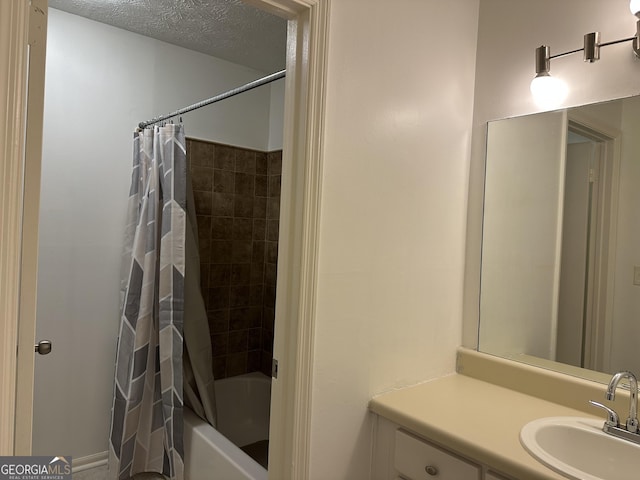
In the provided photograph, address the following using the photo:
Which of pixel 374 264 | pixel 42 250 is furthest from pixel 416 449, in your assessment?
pixel 42 250

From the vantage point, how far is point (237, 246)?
3.00 m

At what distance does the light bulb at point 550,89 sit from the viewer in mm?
1608

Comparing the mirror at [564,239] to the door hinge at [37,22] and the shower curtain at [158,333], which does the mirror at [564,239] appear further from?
the door hinge at [37,22]

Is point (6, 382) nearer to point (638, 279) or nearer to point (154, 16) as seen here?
point (638, 279)

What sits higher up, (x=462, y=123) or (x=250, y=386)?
(x=462, y=123)

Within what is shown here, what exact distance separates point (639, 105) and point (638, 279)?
22.1 inches

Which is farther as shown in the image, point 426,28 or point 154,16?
point 154,16

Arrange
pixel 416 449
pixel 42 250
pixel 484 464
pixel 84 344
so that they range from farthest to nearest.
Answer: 1. pixel 84 344
2. pixel 42 250
3. pixel 416 449
4. pixel 484 464

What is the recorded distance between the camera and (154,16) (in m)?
2.27

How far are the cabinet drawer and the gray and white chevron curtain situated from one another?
1.13 metres

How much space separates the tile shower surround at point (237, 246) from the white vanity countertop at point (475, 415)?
1633mm

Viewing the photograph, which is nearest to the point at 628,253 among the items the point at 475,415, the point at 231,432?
the point at 475,415

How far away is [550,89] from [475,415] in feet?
3.86

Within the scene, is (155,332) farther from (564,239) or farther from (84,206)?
(564,239)
